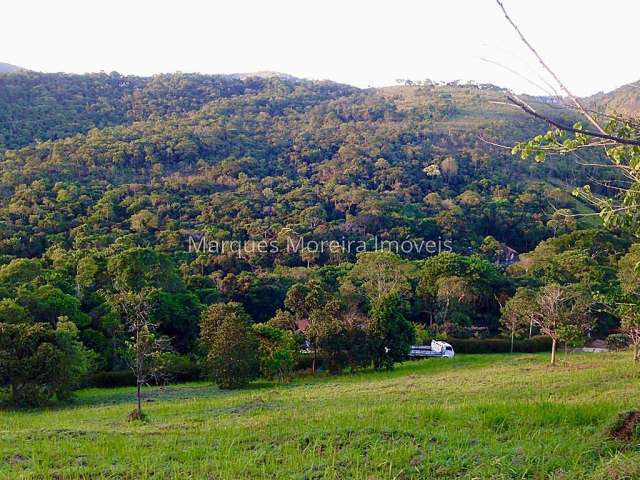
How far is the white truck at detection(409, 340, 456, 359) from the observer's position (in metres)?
25.5

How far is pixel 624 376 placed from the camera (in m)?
15.0

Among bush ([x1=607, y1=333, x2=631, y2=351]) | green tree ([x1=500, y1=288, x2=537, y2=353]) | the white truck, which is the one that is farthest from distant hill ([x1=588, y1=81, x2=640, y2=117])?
the white truck

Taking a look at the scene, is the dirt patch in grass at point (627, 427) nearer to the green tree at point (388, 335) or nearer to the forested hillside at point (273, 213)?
the forested hillside at point (273, 213)

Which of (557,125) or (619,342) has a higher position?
(557,125)

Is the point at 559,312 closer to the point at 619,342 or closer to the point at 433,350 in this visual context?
the point at 619,342

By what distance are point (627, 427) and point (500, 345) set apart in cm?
2276

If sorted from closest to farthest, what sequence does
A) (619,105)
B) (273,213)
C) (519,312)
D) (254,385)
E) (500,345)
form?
(619,105)
(254,385)
(519,312)
(500,345)
(273,213)

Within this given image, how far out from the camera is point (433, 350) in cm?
2606

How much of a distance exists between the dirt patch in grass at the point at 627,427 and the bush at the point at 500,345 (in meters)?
22.3

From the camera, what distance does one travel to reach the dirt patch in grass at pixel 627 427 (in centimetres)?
471

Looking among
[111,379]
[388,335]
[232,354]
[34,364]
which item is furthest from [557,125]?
[111,379]

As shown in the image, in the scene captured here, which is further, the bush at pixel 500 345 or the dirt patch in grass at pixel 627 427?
the bush at pixel 500 345

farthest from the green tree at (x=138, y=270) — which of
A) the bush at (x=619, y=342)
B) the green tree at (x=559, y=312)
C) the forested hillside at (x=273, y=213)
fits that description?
the bush at (x=619, y=342)

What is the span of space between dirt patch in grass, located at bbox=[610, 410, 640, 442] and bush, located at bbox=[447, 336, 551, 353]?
22.3 m
